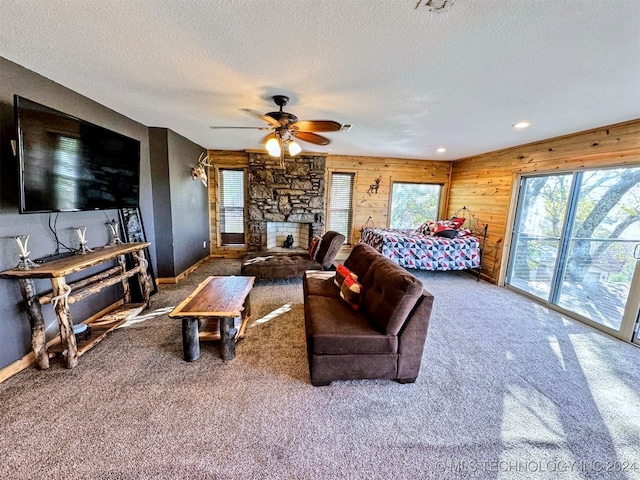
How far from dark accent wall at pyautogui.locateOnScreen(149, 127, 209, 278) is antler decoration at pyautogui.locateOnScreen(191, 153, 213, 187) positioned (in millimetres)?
98

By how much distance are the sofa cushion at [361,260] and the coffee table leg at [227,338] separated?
1.32 metres

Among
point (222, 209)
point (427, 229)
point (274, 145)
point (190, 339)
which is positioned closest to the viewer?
point (190, 339)

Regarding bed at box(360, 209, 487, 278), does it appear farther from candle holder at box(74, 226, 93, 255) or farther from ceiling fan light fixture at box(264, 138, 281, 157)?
candle holder at box(74, 226, 93, 255)

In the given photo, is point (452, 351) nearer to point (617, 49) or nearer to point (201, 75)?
point (617, 49)

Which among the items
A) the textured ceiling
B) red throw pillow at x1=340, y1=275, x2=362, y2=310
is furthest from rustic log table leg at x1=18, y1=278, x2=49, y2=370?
red throw pillow at x1=340, y1=275, x2=362, y2=310

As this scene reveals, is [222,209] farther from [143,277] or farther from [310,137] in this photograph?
[310,137]

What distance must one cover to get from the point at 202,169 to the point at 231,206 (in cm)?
109

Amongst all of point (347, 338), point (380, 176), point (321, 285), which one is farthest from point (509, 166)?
point (347, 338)

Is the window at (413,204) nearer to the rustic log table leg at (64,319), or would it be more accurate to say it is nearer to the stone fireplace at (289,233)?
the stone fireplace at (289,233)

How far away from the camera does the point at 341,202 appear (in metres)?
6.09

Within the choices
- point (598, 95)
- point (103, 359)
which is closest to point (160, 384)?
point (103, 359)

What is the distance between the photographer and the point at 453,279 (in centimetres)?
485

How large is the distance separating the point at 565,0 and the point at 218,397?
9.76 ft

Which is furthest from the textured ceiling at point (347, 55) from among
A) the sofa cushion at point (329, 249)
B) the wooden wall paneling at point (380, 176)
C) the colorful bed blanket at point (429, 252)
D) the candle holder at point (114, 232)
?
the wooden wall paneling at point (380, 176)
